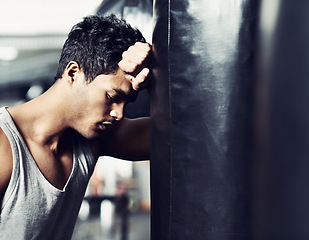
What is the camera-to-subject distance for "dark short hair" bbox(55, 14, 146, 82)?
4.09 feet

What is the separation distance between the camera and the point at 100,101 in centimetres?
122

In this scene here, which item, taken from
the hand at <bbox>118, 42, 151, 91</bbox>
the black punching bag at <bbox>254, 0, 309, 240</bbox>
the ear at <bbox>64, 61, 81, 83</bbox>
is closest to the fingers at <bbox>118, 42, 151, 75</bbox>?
the hand at <bbox>118, 42, 151, 91</bbox>

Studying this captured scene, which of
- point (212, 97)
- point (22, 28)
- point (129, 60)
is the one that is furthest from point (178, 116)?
point (22, 28)

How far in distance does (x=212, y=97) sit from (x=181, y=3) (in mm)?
195

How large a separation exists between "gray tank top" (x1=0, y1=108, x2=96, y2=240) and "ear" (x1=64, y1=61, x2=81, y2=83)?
0.22 m

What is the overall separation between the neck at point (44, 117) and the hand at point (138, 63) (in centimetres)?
32

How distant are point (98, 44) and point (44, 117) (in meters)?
0.29

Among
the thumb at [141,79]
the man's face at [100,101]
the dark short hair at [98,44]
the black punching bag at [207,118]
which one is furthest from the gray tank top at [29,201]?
the black punching bag at [207,118]

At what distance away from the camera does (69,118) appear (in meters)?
1.27

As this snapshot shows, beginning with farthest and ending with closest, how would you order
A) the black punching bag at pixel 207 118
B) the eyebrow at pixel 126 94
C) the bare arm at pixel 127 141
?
the bare arm at pixel 127 141 → the eyebrow at pixel 126 94 → the black punching bag at pixel 207 118

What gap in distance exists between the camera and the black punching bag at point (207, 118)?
0.73 metres

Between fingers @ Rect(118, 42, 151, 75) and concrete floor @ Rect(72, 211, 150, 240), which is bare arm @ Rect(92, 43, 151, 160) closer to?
fingers @ Rect(118, 42, 151, 75)

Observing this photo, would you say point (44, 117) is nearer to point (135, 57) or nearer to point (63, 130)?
point (63, 130)

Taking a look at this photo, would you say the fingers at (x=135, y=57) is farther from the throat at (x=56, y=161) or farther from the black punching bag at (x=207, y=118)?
the throat at (x=56, y=161)
